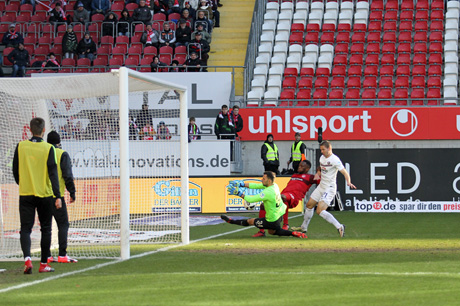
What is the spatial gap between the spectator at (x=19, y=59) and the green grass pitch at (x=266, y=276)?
16.2 meters

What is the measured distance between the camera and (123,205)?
1150 cm

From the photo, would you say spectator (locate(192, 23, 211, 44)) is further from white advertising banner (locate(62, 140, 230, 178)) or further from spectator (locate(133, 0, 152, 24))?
white advertising banner (locate(62, 140, 230, 178))

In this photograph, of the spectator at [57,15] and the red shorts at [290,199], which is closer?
the red shorts at [290,199]

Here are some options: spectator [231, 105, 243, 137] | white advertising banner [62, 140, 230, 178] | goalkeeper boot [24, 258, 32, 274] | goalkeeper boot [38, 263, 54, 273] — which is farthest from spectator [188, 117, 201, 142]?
goalkeeper boot [24, 258, 32, 274]

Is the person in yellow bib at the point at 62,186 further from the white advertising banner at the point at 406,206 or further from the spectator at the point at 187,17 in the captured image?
the spectator at the point at 187,17

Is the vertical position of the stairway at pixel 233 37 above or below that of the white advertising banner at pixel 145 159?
above

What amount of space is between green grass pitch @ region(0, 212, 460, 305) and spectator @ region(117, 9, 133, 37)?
18.0 metres

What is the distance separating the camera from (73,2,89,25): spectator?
102ft

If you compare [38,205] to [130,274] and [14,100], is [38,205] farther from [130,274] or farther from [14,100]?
[14,100]

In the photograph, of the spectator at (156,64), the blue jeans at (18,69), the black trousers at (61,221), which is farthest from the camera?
the blue jeans at (18,69)

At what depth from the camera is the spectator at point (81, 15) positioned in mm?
31188

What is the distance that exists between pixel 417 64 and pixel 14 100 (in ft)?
62.8

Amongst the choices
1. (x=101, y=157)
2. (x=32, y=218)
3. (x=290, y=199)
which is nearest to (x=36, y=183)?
(x=32, y=218)

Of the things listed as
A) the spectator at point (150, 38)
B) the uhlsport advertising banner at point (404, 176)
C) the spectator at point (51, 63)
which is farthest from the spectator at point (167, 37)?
the uhlsport advertising banner at point (404, 176)
